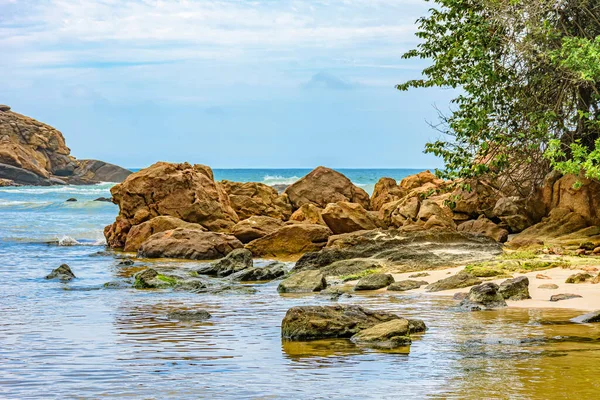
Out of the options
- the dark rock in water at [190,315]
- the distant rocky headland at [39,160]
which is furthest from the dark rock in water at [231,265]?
the distant rocky headland at [39,160]

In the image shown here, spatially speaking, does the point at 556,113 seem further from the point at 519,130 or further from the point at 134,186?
the point at 134,186

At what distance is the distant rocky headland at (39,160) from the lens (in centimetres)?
9705

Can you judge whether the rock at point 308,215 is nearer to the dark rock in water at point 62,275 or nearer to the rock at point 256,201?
the rock at point 256,201

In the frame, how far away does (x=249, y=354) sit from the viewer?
8.65 metres

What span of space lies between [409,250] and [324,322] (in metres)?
8.66

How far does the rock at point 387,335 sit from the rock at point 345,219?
620 inches

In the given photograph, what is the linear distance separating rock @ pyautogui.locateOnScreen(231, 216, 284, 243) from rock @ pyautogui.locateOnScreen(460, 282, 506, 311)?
1394 cm

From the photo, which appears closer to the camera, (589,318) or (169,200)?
(589,318)

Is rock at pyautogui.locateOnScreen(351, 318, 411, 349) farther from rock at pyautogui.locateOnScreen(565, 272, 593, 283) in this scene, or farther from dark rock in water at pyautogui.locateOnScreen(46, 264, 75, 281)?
dark rock in water at pyautogui.locateOnScreen(46, 264, 75, 281)

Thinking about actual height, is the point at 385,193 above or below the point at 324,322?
above

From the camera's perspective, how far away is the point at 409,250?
17.9m

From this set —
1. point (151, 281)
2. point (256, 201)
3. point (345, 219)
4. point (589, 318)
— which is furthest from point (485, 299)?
point (256, 201)

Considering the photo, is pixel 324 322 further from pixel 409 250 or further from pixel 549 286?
pixel 409 250

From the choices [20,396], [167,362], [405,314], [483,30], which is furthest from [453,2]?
[20,396]
